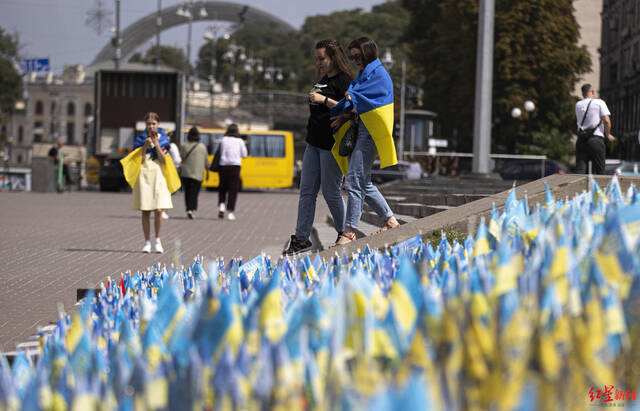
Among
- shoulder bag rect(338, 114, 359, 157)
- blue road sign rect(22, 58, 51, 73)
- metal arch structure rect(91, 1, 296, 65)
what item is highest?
metal arch structure rect(91, 1, 296, 65)

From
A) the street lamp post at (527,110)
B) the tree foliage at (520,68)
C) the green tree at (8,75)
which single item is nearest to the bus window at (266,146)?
the tree foliage at (520,68)

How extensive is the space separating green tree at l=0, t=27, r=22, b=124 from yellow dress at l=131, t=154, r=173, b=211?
69.5 m

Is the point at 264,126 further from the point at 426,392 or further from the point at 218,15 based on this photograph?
the point at 426,392

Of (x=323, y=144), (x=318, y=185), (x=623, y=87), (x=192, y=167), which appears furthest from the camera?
(x=623, y=87)

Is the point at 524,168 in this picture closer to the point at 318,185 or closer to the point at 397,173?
the point at 397,173

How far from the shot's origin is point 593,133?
1286 cm

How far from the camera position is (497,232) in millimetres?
3957

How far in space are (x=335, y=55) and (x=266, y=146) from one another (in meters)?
32.4

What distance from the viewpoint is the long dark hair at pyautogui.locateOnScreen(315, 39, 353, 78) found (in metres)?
7.88

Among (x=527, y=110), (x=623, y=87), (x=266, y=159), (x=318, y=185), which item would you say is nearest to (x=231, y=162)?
(x=318, y=185)

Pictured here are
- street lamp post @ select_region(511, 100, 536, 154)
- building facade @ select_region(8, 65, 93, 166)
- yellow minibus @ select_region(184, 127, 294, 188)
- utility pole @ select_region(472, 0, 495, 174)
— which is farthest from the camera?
building facade @ select_region(8, 65, 93, 166)

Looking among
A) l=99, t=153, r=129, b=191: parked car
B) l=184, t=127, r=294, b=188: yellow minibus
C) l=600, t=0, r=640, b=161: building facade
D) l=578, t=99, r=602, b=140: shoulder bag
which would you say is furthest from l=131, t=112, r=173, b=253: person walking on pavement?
l=184, t=127, r=294, b=188: yellow minibus

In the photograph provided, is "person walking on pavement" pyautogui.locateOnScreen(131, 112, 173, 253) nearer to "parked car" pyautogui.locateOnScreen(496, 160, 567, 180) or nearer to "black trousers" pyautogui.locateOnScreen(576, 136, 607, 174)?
"black trousers" pyautogui.locateOnScreen(576, 136, 607, 174)

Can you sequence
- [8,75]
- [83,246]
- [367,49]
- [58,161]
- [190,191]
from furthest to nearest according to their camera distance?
1. [8,75]
2. [58,161]
3. [190,191]
4. [83,246]
5. [367,49]
